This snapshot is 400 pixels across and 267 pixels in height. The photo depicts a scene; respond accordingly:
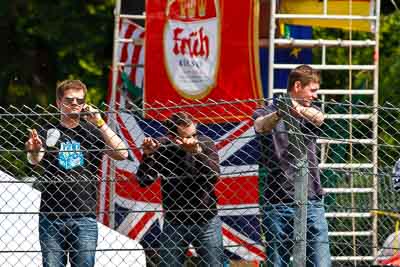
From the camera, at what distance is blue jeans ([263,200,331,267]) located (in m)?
8.21

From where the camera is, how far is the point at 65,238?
8.58m

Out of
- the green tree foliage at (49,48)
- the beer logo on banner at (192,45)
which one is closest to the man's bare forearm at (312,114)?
the beer logo on banner at (192,45)

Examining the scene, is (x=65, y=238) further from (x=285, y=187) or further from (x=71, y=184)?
(x=285, y=187)

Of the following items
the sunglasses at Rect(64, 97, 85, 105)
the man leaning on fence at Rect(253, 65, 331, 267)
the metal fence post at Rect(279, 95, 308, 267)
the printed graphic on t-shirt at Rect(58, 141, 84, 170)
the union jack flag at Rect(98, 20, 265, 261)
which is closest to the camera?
the metal fence post at Rect(279, 95, 308, 267)

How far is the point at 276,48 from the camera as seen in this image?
1187cm

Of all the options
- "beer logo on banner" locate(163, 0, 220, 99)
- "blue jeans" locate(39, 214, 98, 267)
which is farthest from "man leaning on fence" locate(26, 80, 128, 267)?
"beer logo on banner" locate(163, 0, 220, 99)

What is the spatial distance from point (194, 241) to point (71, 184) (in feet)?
2.90

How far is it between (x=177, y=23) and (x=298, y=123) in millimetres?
3880

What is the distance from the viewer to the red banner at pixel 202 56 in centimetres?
1120

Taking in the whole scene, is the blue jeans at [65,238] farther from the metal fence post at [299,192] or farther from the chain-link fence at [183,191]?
the metal fence post at [299,192]

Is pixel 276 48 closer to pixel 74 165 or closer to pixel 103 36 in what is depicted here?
pixel 74 165

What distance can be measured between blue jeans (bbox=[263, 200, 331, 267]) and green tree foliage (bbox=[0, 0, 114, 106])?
9102 mm

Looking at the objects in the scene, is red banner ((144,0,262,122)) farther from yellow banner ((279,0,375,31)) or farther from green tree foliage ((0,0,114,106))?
green tree foliage ((0,0,114,106))

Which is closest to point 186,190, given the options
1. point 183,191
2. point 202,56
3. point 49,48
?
point 183,191
